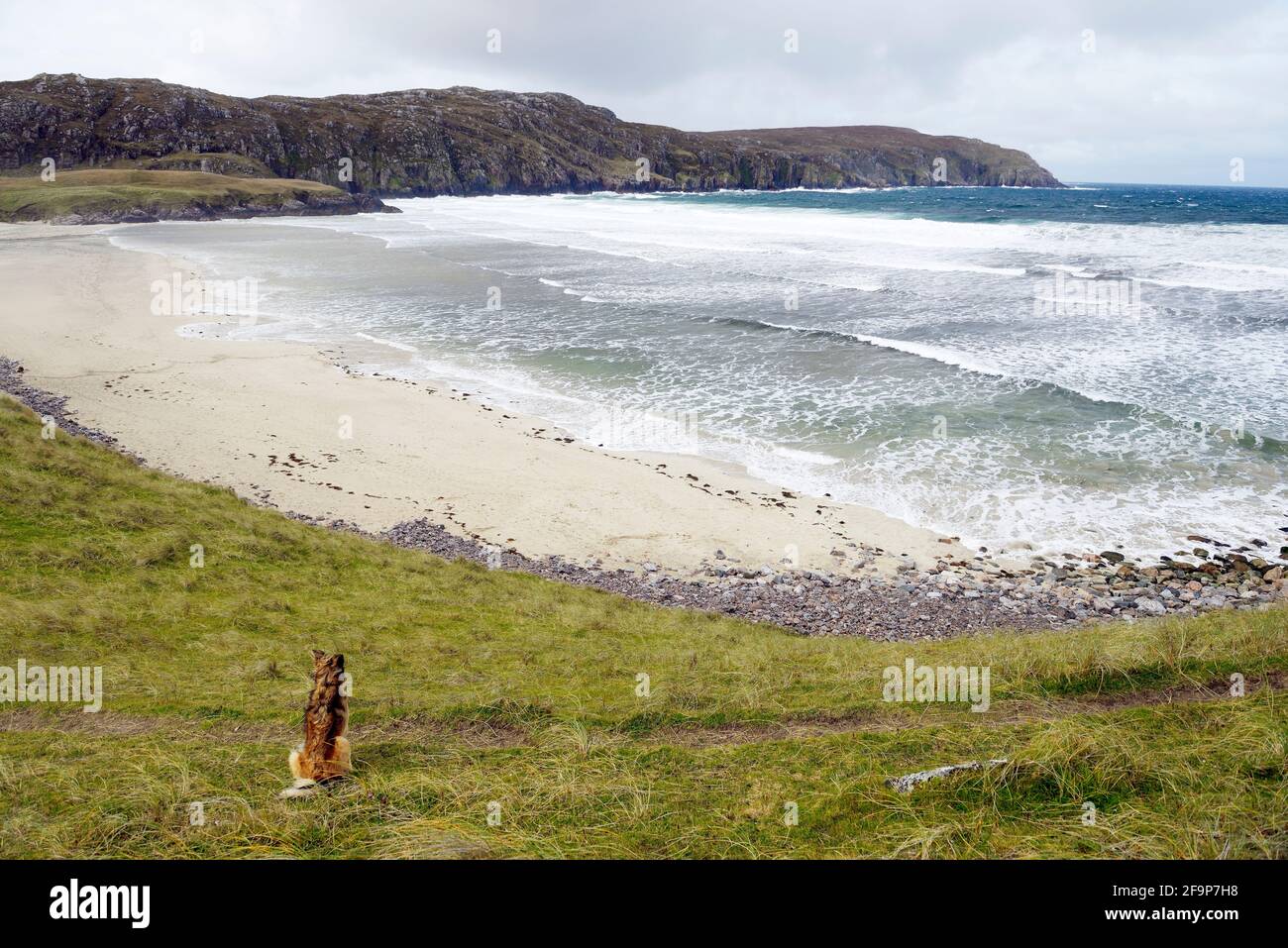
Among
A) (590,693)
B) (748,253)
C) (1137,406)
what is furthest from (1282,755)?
(748,253)

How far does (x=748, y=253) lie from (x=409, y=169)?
109 meters

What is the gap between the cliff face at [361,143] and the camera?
393 ft

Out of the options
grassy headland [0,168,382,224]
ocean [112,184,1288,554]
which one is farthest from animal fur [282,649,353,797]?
grassy headland [0,168,382,224]

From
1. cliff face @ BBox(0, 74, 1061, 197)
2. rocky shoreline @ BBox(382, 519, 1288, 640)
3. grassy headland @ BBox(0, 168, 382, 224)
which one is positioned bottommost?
rocky shoreline @ BBox(382, 519, 1288, 640)

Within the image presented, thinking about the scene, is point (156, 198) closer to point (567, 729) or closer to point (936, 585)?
point (936, 585)

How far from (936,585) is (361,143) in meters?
158

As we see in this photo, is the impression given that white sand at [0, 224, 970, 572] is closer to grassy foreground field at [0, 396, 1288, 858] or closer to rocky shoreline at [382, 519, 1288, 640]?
rocky shoreline at [382, 519, 1288, 640]

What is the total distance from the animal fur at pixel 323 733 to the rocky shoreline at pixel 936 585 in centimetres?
836

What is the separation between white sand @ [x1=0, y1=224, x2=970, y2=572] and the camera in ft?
51.0

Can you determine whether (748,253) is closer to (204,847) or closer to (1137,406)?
(1137,406)

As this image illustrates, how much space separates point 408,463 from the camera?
62.0ft

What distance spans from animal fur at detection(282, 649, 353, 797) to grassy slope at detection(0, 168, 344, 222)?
9884cm

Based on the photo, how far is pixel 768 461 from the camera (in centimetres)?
1942

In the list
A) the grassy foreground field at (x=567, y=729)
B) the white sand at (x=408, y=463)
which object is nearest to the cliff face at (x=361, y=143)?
the white sand at (x=408, y=463)
